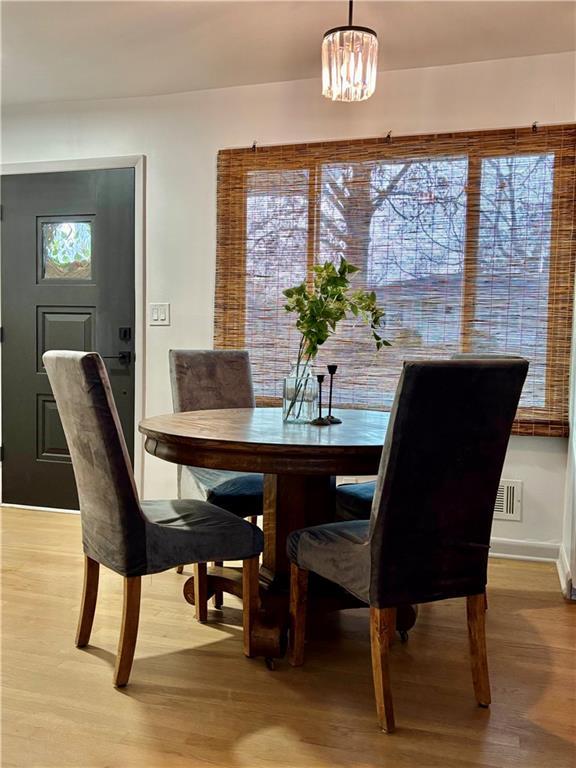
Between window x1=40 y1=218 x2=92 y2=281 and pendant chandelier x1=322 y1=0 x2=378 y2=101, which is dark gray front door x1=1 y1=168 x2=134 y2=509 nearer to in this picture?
window x1=40 y1=218 x2=92 y2=281

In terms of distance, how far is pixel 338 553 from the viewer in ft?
6.50

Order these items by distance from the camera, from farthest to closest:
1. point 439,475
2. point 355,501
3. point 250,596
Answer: point 355,501 < point 250,596 < point 439,475

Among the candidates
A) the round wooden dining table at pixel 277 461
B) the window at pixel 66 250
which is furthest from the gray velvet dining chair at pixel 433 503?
the window at pixel 66 250

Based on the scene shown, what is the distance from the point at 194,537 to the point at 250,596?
30 centimetres

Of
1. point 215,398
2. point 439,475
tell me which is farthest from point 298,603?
point 215,398

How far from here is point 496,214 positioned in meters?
3.47

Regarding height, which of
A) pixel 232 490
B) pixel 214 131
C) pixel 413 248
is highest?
pixel 214 131

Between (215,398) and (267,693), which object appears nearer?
(267,693)

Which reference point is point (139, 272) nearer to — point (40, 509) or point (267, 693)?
point (40, 509)

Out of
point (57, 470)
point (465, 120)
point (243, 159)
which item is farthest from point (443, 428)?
point (57, 470)

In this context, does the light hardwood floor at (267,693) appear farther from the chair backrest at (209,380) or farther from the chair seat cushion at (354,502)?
the chair backrest at (209,380)

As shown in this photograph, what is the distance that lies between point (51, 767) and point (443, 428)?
1249 millimetres

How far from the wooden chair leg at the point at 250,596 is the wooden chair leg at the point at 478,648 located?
2.13ft

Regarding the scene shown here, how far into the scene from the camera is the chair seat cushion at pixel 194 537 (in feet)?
6.77
